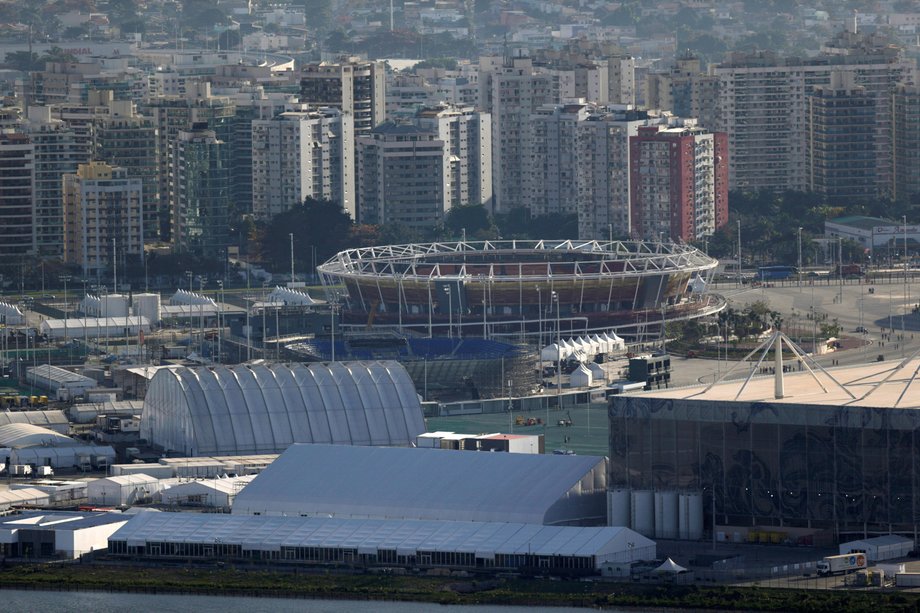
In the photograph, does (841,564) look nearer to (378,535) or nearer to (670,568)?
(670,568)

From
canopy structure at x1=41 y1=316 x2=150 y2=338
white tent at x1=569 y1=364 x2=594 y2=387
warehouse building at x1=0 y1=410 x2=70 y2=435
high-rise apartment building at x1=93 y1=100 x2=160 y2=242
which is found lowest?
warehouse building at x1=0 y1=410 x2=70 y2=435

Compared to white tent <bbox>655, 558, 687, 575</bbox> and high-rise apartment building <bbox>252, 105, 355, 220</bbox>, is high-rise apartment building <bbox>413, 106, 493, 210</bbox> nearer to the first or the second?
high-rise apartment building <bbox>252, 105, 355, 220</bbox>

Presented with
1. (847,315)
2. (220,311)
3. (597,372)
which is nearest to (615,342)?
(597,372)

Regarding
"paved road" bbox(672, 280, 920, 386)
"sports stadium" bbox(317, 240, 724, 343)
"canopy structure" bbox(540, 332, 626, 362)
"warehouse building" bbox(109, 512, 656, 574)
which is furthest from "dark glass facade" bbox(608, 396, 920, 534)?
"sports stadium" bbox(317, 240, 724, 343)

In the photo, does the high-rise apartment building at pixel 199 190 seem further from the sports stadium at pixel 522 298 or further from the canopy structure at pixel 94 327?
the sports stadium at pixel 522 298

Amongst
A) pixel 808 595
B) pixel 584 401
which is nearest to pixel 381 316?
pixel 584 401

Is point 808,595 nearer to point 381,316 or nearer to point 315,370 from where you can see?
point 315,370

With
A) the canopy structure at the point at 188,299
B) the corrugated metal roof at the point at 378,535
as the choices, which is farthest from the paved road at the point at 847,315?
the corrugated metal roof at the point at 378,535
